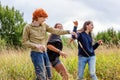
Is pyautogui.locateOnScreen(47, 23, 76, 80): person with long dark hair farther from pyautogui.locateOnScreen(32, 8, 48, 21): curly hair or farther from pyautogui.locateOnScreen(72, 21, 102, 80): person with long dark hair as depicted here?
pyautogui.locateOnScreen(32, 8, 48, 21): curly hair

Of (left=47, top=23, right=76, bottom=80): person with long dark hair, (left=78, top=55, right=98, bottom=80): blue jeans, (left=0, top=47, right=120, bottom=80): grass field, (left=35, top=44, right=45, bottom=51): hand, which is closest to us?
(left=35, top=44, right=45, bottom=51): hand

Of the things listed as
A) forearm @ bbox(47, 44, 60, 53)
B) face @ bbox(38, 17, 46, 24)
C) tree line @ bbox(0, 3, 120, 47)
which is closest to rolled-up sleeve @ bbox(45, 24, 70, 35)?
face @ bbox(38, 17, 46, 24)

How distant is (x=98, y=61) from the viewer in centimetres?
1166

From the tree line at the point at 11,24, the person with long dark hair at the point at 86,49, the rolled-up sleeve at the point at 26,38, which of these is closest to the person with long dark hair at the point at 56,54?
the person with long dark hair at the point at 86,49

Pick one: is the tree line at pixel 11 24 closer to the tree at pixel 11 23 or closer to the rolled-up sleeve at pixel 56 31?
the tree at pixel 11 23

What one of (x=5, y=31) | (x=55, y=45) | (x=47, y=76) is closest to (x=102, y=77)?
(x=55, y=45)

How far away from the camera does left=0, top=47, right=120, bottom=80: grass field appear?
981 centimetres

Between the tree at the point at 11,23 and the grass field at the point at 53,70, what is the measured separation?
32.2 m

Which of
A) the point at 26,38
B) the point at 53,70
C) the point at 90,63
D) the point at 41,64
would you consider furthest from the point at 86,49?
the point at 26,38

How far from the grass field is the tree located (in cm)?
3223

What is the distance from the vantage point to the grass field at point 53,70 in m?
9.81

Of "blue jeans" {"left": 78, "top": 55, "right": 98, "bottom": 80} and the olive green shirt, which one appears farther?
"blue jeans" {"left": 78, "top": 55, "right": 98, "bottom": 80}

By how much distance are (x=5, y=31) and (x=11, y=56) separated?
34.1m

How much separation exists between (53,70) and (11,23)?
3715 cm
